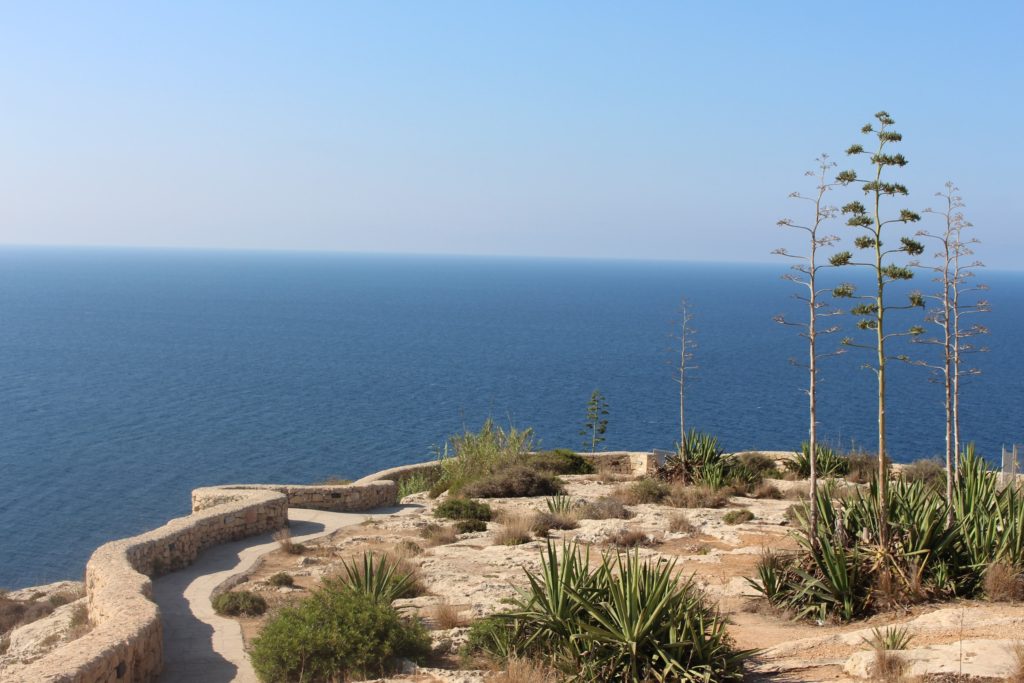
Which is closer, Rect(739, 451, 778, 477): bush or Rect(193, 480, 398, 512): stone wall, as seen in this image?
Rect(193, 480, 398, 512): stone wall

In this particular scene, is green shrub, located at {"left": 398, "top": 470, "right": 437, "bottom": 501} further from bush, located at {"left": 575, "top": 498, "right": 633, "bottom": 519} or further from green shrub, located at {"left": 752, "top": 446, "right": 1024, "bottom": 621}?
green shrub, located at {"left": 752, "top": 446, "right": 1024, "bottom": 621}

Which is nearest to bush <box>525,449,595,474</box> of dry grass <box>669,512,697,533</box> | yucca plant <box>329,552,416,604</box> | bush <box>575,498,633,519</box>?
bush <box>575,498,633,519</box>

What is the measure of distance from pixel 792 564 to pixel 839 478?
10.8 metres

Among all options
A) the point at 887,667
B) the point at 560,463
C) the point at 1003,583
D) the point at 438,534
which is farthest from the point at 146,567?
the point at 560,463

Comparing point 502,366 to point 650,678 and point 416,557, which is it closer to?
point 416,557

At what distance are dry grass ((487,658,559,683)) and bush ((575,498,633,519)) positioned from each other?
894 centimetres

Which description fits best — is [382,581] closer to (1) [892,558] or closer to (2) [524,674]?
(2) [524,674]

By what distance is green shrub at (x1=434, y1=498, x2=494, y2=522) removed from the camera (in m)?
17.7

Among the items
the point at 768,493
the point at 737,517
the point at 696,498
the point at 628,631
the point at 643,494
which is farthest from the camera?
the point at 768,493

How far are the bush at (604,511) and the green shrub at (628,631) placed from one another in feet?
26.8

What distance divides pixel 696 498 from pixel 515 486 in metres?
4.32

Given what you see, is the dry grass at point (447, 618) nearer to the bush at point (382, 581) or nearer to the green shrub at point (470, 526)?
the bush at point (382, 581)

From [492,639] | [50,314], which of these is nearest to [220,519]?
[492,639]

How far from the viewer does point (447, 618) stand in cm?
1044
